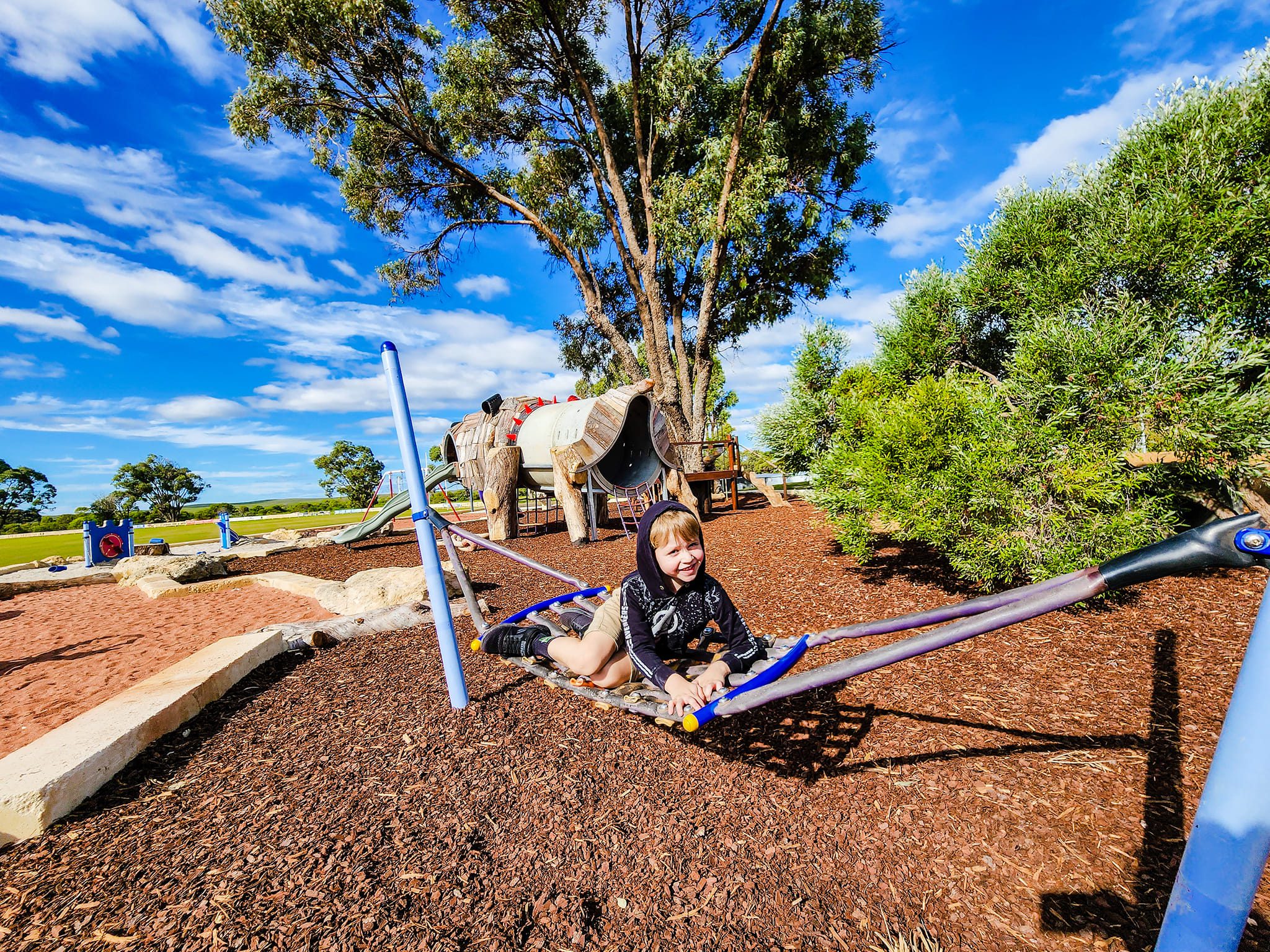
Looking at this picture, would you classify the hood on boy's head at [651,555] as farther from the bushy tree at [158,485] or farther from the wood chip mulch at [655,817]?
the bushy tree at [158,485]

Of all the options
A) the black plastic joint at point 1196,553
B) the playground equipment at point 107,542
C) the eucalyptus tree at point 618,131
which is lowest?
the black plastic joint at point 1196,553

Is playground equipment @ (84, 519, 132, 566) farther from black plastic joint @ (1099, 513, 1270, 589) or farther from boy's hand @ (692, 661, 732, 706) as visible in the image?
black plastic joint @ (1099, 513, 1270, 589)

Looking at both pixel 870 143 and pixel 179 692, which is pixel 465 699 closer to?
pixel 179 692

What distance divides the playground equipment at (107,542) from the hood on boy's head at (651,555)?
14326 mm

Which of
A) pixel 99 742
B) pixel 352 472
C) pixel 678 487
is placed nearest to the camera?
pixel 99 742

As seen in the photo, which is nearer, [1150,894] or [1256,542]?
[1256,542]

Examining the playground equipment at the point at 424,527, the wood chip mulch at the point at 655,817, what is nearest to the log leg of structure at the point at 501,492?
the wood chip mulch at the point at 655,817

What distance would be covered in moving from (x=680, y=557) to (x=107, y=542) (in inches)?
596

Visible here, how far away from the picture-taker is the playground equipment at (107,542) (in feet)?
37.5

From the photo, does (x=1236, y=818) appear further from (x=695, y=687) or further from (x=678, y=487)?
(x=678, y=487)

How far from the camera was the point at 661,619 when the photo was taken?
311 centimetres

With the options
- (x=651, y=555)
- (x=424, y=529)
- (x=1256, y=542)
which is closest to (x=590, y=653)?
(x=651, y=555)

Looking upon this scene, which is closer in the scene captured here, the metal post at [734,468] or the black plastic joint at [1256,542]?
the black plastic joint at [1256,542]

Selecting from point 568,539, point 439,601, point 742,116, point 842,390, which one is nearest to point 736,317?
point 742,116
